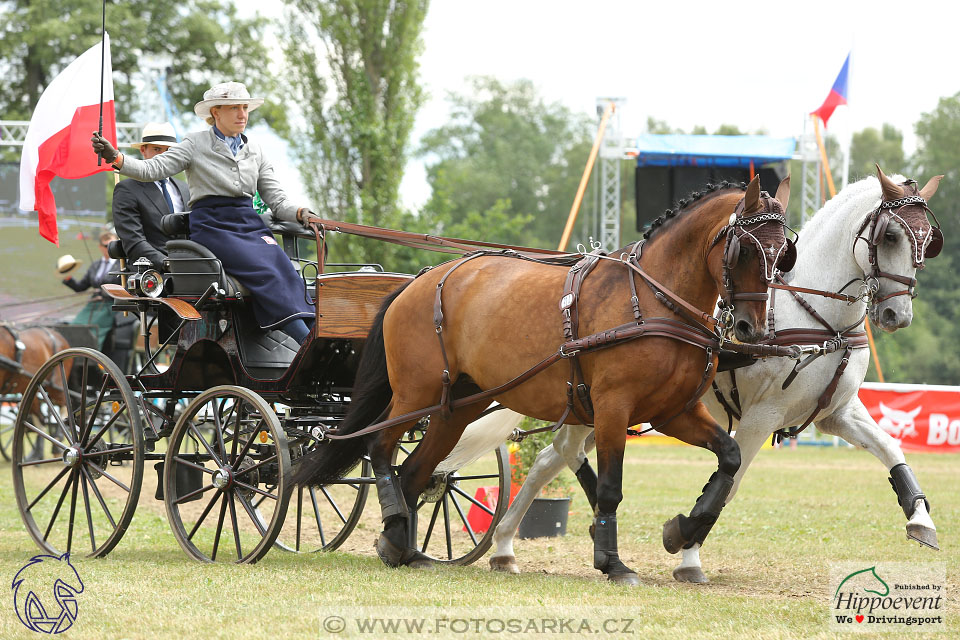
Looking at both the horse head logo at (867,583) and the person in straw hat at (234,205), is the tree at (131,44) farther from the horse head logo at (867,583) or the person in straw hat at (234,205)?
the horse head logo at (867,583)

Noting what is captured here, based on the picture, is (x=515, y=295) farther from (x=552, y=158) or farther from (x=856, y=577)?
(x=552, y=158)

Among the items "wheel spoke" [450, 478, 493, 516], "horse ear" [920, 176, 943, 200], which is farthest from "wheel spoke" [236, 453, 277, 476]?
"horse ear" [920, 176, 943, 200]

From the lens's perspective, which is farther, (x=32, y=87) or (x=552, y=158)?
(x=552, y=158)

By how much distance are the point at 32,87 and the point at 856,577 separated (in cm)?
2636

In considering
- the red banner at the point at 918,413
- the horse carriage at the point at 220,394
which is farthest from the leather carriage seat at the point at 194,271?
the red banner at the point at 918,413

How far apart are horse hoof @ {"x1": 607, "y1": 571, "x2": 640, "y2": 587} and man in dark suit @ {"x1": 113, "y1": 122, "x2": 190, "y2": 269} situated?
339 cm

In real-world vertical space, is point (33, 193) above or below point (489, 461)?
above

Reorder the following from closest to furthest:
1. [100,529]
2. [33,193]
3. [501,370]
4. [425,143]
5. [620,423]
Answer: [620,423] → [501,370] → [33,193] → [100,529] → [425,143]

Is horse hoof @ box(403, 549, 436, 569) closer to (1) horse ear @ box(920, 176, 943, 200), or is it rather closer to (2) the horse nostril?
(2) the horse nostril

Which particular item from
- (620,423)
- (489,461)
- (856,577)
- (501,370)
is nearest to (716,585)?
(856,577)

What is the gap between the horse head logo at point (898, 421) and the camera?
14.2 meters

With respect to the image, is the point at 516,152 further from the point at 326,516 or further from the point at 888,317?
the point at 888,317

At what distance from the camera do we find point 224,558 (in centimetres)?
616

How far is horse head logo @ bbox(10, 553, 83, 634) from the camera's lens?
417 centimetres
